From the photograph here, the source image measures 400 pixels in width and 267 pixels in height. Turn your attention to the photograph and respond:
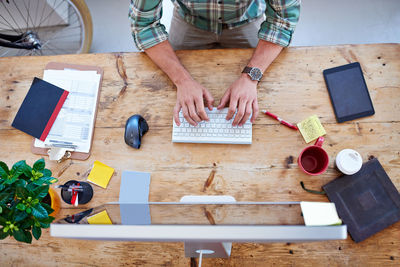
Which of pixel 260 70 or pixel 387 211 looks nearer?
pixel 387 211

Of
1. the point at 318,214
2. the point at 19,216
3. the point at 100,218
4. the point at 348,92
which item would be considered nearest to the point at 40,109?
the point at 19,216

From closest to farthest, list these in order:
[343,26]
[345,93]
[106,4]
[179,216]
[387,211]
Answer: [179,216]
[387,211]
[345,93]
[343,26]
[106,4]

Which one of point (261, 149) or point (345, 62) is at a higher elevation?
point (345, 62)

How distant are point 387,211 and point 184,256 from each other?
716mm

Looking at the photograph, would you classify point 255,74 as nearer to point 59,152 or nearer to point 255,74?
point 255,74

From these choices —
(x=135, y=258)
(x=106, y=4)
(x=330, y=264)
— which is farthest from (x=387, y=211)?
(x=106, y=4)

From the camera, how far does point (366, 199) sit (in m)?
0.87

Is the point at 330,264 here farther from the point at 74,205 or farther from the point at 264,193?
the point at 74,205

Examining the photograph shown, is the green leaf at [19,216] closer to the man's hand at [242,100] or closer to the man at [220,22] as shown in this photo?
the man at [220,22]

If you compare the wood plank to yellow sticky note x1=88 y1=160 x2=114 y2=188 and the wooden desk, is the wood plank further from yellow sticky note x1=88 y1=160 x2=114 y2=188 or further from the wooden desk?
yellow sticky note x1=88 y1=160 x2=114 y2=188

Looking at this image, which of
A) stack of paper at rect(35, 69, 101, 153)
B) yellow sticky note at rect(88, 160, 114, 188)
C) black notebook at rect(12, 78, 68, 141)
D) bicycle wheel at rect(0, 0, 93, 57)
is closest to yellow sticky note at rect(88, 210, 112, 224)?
yellow sticky note at rect(88, 160, 114, 188)

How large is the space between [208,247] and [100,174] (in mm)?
496

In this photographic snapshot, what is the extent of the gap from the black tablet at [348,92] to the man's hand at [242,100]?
0.99 ft

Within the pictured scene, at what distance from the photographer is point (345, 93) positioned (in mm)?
965
